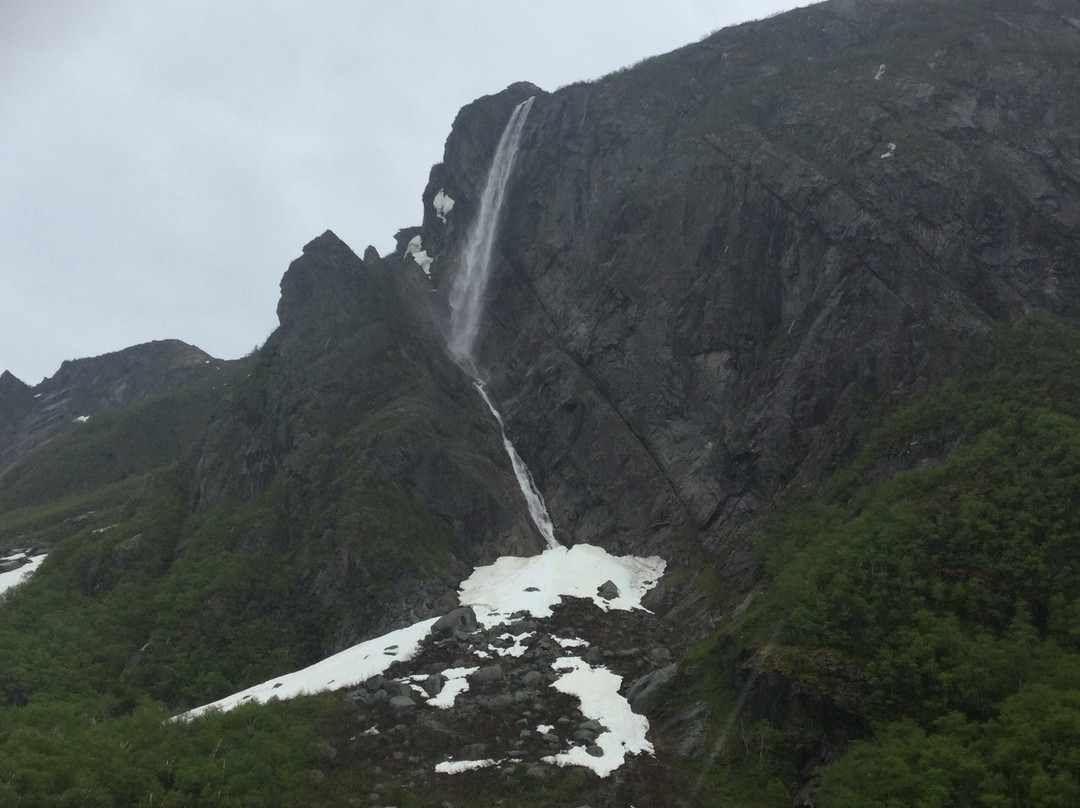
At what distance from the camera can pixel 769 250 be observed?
55219mm

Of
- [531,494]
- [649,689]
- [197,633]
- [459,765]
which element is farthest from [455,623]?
[531,494]

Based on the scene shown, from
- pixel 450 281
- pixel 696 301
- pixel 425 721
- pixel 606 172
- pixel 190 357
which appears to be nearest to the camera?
pixel 425 721

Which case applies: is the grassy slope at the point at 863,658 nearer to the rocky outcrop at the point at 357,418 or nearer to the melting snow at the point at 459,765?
the melting snow at the point at 459,765

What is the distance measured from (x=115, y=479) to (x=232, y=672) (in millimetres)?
56865

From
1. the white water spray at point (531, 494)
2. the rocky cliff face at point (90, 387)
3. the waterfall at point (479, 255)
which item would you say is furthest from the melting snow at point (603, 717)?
the rocky cliff face at point (90, 387)

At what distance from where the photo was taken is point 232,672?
40.6 metres

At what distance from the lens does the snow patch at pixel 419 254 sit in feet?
303

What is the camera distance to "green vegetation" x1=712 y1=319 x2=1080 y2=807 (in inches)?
782

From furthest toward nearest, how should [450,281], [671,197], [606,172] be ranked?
1. [450,281]
2. [606,172]
3. [671,197]

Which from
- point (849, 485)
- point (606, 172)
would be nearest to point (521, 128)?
point (606, 172)

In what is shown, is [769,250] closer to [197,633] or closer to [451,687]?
[451,687]

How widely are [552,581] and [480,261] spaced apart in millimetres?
43610

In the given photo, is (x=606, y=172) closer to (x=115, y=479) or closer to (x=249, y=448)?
(x=249, y=448)

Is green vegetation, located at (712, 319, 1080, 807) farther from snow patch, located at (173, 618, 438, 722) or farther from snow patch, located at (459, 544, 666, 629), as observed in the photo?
snow patch, located at (173, 618, 438, 722)
